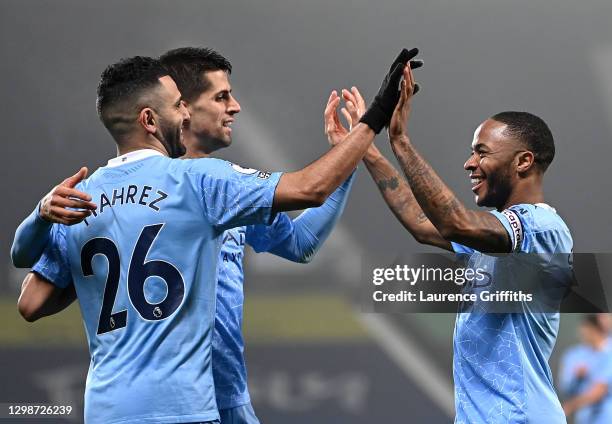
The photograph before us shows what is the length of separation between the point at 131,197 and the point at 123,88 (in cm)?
32

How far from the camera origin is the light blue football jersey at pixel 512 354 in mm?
2482

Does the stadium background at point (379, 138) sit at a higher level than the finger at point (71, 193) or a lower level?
higher

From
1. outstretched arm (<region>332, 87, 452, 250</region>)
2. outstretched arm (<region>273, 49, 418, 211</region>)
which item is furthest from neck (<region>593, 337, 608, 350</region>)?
outstretched arm (<region>273, 49, 418, 211</region>)

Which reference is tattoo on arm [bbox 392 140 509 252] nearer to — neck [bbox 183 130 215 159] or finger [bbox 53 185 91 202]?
neck [bbox 183 130 215 159]

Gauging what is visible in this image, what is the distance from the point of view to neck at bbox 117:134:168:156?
224 centimetres

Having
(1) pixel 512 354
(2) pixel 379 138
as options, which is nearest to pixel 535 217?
(1) pixel 512 354

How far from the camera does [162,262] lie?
2090 millimetres

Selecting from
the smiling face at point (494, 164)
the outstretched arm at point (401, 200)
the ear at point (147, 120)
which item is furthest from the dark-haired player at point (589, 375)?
the ear at point (147, 120)

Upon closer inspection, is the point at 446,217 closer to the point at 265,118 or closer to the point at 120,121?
the point at 120,121

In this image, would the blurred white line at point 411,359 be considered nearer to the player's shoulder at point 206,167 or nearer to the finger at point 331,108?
the finger at point 331,108

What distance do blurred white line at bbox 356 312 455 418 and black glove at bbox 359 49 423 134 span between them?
6.20ft

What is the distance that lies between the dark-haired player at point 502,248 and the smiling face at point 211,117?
696 millimetres

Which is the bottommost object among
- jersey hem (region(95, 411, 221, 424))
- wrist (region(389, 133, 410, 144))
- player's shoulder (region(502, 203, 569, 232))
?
jersey hem (region(95, 411, 221, 424))

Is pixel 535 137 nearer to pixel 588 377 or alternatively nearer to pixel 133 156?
pixel 133 156
